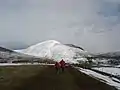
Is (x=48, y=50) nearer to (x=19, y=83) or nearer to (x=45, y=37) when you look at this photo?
(x=45, y=37)

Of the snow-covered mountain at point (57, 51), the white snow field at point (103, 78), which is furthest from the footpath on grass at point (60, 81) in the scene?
the snow-covered mountain at point (57, 51)

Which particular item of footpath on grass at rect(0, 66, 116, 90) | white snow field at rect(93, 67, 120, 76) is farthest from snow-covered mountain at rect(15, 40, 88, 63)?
white snow field at rect(93, 67, 120, 76)

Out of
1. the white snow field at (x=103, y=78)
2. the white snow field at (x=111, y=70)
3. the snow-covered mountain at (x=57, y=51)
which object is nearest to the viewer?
the white snow field at (x=103, y=78)

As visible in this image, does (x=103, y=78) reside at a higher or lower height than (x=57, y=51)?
lower

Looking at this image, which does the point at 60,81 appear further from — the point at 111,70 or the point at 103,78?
the point at 111,70

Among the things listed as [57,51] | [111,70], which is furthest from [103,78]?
[57,51]

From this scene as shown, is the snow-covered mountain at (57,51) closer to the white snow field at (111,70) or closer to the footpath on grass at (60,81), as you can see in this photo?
the footpath on grass at (60,81)

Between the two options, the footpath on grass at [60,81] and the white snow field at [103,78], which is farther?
the white snow field at [103,78]
